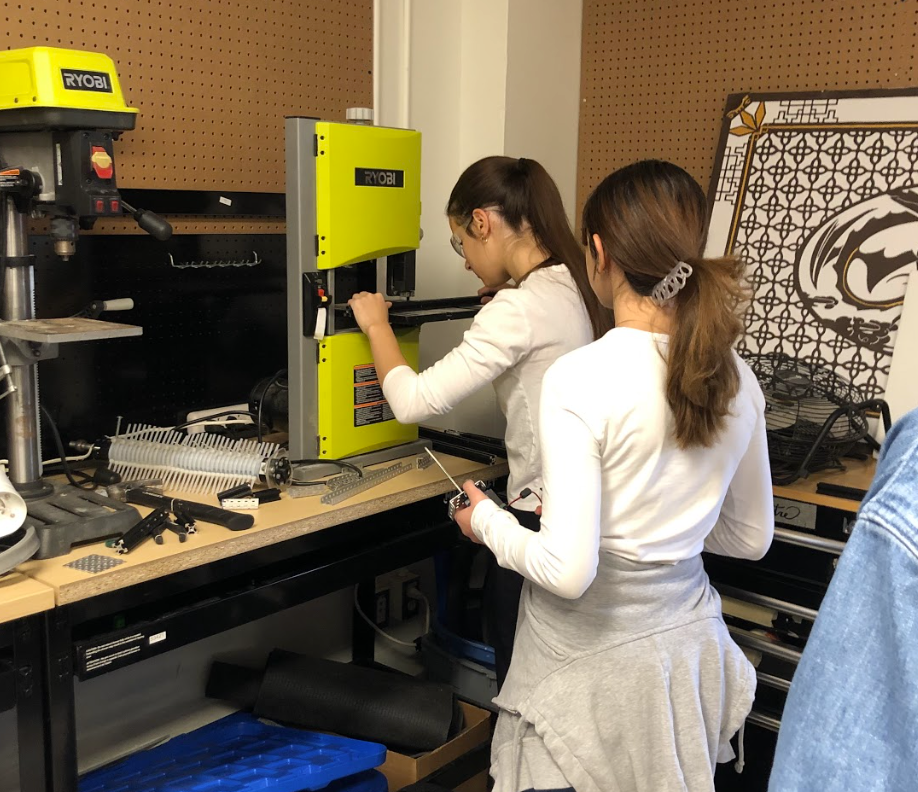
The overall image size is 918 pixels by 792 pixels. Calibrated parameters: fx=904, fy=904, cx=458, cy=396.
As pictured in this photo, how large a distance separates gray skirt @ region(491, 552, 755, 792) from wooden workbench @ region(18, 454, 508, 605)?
19.0 inches

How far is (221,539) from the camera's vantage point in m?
1.55

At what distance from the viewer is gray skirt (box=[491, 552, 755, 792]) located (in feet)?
4.58

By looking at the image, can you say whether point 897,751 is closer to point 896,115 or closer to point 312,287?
point 312,287

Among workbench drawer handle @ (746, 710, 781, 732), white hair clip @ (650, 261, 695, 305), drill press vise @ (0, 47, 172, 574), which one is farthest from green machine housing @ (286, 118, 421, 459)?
workbench drawer handle @ (746, 710, 781, 732)

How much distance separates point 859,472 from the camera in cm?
215

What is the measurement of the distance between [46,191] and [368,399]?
763 millimetres

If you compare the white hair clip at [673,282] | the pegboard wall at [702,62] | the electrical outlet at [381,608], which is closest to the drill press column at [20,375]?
the white hair clip at [673,282]

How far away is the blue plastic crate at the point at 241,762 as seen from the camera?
1.83 metres

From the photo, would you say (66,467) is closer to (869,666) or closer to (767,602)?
(767,602)

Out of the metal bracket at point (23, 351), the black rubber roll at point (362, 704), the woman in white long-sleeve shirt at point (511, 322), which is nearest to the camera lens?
the metal bracket at point (23, 351)

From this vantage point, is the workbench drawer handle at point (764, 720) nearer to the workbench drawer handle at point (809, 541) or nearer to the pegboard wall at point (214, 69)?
the workbench drawer handle at point (809, 541)

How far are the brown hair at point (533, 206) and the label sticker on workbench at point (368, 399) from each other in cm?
42

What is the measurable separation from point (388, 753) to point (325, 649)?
718 millimetres

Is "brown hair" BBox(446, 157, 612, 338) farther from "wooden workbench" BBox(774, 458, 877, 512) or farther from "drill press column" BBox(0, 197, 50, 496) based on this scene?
"drill press column" BBox(0, 197, 50, 496)
